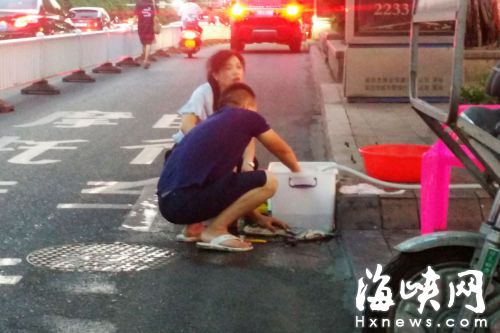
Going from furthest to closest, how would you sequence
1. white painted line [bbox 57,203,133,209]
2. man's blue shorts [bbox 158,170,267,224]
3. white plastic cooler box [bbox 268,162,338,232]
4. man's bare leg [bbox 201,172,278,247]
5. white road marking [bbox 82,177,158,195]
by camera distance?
white road marking [bbox 82,177,158,195] < white painted line [bbox 57,203,133,209] < white plastic cooler box [bbox 268,162,338,232] < man's bare leg [bbox 201,172,278,247] < man's blue shorts [bbox 158,170,267,224]

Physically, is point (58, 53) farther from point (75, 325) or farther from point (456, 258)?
point (456, 258)

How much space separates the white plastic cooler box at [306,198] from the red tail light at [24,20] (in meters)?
18.7

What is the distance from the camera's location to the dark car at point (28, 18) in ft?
80.3

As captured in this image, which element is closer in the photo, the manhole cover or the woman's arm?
the manhole cover

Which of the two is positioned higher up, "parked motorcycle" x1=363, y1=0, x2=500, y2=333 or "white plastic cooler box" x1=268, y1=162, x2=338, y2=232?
"parked motorcycle" x1=363, y1=0, x2=500, y2=333

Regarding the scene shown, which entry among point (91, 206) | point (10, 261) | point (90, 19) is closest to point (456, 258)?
point (10, 261)

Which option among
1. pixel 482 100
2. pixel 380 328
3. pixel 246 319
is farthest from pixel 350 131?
pixel 380 328

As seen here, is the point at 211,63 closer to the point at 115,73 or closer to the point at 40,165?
the point at 40,165

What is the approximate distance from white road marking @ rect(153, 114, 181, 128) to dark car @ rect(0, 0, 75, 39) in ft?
36.4

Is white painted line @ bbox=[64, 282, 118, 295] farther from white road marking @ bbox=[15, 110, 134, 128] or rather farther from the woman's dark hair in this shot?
white road marking @ bbox=[15, 110, 134, 128]

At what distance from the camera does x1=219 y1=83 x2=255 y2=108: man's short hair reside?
690 cm

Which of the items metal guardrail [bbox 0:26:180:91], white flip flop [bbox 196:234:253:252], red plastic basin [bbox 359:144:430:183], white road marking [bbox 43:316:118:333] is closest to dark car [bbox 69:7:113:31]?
metal guardrail [bbox 0:26:180:91]

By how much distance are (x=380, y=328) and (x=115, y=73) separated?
18762mm

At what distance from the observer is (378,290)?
411cm
